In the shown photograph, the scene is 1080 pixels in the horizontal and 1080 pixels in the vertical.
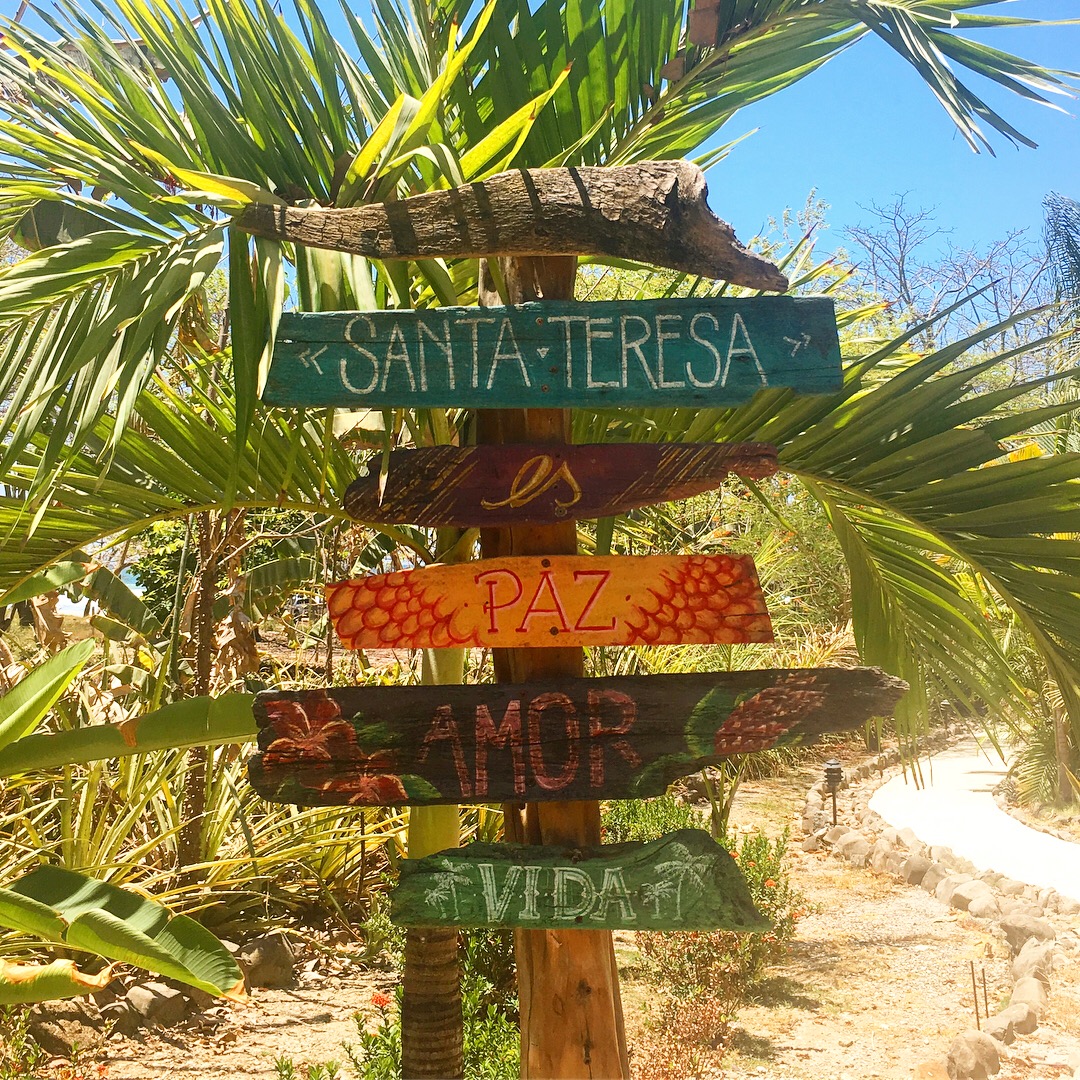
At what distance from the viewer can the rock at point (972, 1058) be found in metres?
3.52

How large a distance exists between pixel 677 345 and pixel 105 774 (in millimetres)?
3468

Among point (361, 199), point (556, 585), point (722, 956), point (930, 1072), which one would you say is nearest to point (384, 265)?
point (361, 199)

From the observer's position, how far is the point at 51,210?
4.04 metres

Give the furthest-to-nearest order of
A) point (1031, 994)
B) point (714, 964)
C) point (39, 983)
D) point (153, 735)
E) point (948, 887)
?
point (948, 887) < point (714, 964) < point (1031, 994) < point (153, 735) < point (39, 983)

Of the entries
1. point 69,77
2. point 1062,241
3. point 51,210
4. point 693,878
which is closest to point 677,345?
point 693,878

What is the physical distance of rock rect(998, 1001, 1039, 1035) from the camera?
3.92m

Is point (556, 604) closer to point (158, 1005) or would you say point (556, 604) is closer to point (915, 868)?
point (158, 1005)

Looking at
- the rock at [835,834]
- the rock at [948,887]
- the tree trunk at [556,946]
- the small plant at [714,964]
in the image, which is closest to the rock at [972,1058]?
the small plant at [714,964]

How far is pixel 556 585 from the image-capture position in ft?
5.84

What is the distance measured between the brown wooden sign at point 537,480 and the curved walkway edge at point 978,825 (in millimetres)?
3396

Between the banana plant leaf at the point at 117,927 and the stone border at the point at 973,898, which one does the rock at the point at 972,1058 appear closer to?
the stone border at the point at 973,898

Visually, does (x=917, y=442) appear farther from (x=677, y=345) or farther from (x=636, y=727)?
(x=636, y=727)

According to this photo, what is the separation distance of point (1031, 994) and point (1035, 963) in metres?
0.32

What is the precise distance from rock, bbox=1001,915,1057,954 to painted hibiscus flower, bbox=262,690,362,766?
4.41m
